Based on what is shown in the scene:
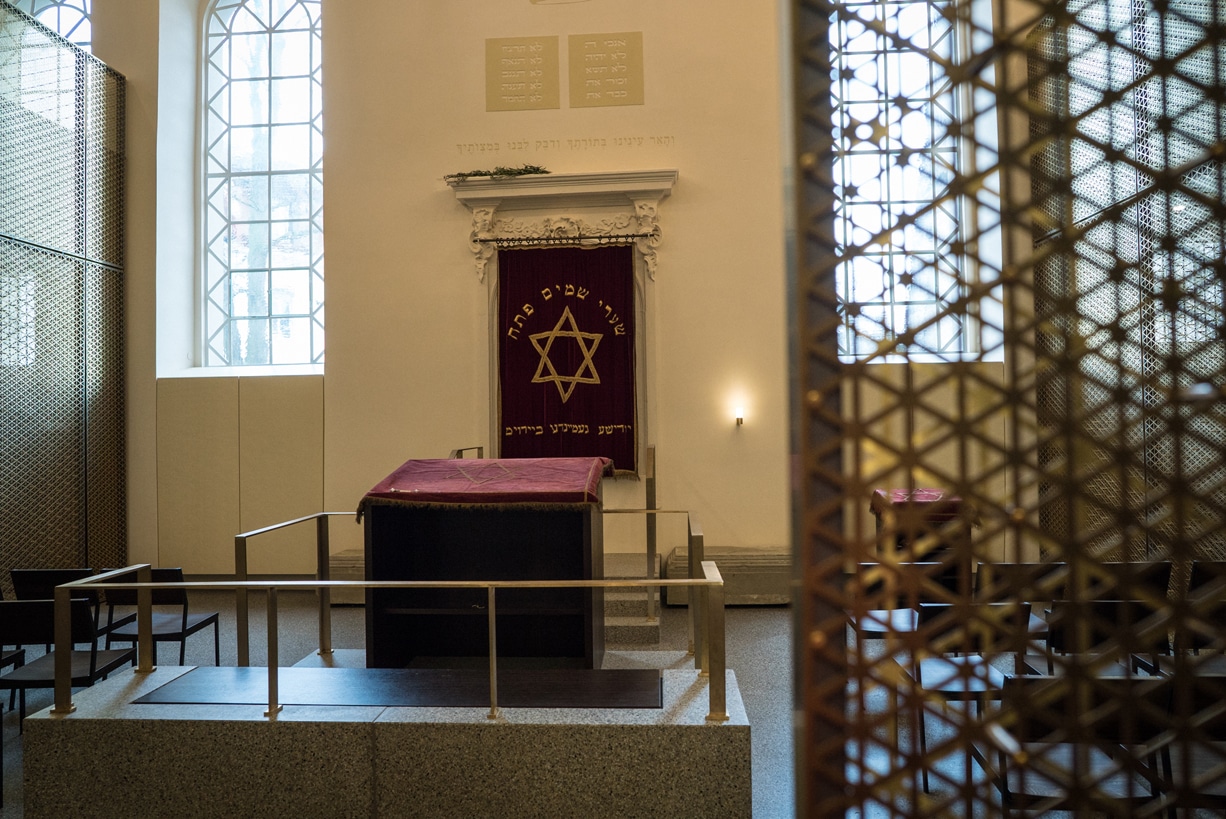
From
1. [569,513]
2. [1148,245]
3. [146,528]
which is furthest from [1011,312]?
[146,528]

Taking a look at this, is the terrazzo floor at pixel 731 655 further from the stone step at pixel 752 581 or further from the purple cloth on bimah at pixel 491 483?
the purple cloth on bimah at pixel 491 483

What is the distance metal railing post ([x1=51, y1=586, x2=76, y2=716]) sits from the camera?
339cm

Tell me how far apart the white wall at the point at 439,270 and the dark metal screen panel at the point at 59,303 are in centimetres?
25

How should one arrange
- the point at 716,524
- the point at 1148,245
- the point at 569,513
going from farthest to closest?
the point at 716,524, the point at 1148,245, the point at 569,513

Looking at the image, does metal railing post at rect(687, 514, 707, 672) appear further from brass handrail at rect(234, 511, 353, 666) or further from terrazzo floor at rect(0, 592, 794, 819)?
brass handrail at rect(234, 511, 353, 666)

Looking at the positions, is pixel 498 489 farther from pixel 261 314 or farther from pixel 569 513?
pixel 261 314

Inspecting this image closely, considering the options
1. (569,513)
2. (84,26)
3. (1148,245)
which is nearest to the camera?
(569,513)

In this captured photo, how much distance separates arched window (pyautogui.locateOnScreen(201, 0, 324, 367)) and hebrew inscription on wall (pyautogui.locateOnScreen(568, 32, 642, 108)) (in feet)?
10.0

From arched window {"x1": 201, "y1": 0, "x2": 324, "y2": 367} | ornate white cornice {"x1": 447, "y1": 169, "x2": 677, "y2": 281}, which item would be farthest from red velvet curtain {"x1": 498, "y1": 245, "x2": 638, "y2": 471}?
arched window {"x1": 201, "y1": 0, "x2": 324, "y2": 367}

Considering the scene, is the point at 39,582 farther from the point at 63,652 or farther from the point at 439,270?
the point at 439,270

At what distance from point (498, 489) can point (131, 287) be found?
676 centimetres

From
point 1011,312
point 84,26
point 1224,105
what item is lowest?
point 1011,312

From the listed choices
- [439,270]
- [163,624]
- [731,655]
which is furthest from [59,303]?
[731,655]

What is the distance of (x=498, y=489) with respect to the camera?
4.19 meters
